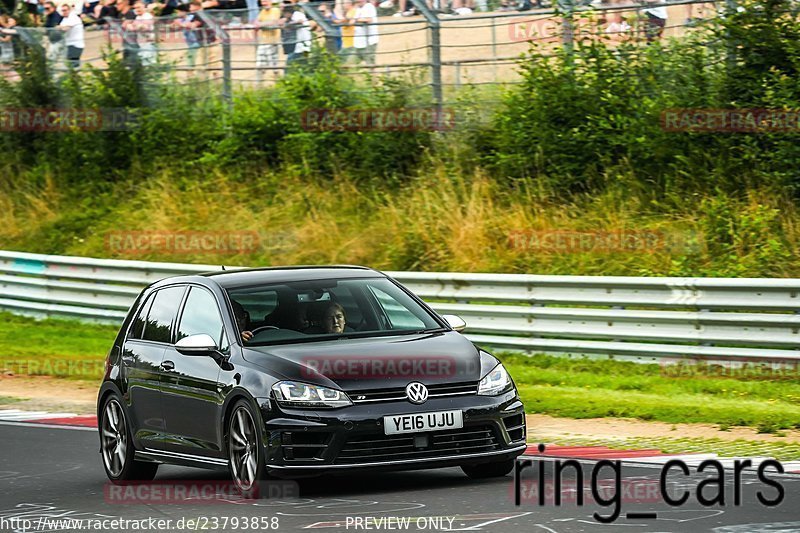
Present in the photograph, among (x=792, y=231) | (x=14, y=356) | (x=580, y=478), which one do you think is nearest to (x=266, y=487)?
(x=580, y=478)

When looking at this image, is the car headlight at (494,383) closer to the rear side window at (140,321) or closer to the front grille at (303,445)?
the front grille at (303,445)

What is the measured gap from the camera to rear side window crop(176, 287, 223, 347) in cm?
999

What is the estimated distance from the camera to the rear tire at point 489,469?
9680 millimetres

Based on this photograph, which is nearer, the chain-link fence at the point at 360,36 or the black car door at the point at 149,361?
the black car door at the point at 149,361

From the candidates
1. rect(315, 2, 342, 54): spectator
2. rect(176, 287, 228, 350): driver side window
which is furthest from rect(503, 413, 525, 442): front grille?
rect(315, 2, 342, 54): spectator

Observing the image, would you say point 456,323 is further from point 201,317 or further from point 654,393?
point 654,393

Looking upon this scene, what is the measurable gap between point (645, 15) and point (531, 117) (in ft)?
7.72

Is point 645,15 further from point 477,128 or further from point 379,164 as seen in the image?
point 379,164

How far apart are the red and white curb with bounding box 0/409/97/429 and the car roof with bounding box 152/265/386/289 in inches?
181

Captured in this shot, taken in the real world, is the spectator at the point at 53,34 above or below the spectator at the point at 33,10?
below

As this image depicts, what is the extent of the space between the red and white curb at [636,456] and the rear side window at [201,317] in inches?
103

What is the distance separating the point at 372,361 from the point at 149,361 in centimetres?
204

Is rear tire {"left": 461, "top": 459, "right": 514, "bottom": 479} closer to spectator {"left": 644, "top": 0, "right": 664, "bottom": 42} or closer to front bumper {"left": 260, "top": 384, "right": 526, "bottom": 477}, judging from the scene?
front bumper {"left": 260, "top": 384, "right": 526, "bottom": 477}

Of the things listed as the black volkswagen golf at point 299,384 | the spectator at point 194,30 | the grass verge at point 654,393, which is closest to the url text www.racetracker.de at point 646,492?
the black volkswagen golf at point 299,384
